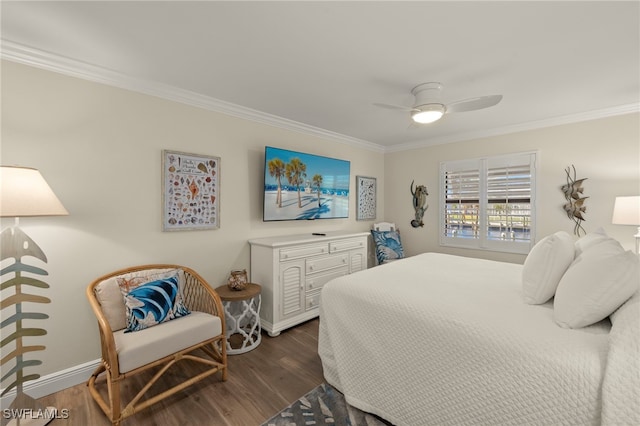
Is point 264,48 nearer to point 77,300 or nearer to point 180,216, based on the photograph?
point 180,216

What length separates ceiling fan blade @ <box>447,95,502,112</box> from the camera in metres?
2.06

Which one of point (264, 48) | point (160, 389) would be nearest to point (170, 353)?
point (160, 389)

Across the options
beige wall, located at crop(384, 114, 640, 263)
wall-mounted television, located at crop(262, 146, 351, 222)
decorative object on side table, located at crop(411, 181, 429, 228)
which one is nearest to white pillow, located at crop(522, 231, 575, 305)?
beige wall, located at crop(384, 114, 640, 263)

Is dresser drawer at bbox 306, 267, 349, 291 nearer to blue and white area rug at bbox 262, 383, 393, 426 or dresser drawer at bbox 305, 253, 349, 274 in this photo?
dresser drawer at bbox 305, 253, 349, 274

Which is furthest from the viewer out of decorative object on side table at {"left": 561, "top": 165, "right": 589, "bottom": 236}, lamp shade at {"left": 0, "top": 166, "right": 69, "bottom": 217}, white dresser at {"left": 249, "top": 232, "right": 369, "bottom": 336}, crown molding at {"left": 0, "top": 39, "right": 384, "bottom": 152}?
decorative object on side table at {"left": 561, "top": 165, "right": 589, "bottom": 236}

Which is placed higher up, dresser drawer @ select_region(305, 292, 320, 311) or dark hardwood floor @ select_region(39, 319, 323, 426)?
dresser drawer @ select_region(305, 292, 320, 311)

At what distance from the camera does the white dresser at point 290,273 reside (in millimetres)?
2883

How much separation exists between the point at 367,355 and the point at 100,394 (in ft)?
6.36

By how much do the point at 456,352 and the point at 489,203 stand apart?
9.91 ft

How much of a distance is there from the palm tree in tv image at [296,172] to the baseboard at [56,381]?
8.07ft

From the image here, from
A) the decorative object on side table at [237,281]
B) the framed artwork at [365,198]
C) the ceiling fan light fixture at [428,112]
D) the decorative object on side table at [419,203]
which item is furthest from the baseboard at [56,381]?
the decorative object on side table at [419,203]

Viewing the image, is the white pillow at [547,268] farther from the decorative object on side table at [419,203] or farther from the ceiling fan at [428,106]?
the decorative object on side table at [419,203]

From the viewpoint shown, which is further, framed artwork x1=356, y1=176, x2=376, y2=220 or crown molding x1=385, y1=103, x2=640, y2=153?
framed artwork x1=356, y1=176, x2=376, y2=220

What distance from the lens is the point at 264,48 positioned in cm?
190
